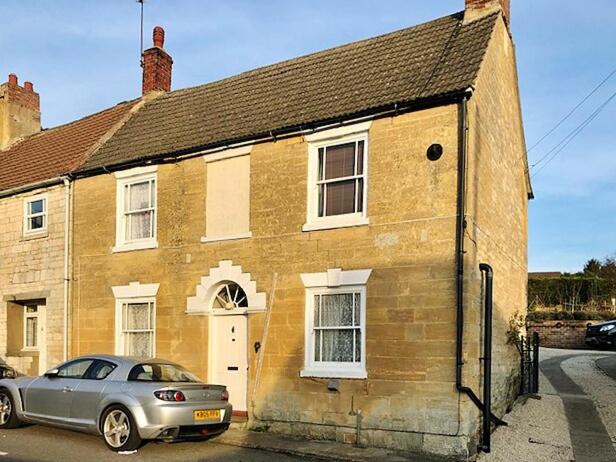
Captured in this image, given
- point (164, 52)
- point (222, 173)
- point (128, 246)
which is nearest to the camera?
point (222, 173)

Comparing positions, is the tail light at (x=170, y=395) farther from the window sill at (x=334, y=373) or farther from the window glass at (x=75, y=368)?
the window sill at (x=334, y=373)

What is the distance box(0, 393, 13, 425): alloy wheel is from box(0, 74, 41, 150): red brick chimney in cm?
1285

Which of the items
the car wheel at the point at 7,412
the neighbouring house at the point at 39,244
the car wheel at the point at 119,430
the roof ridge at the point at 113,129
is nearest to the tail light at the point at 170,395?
the car wheel at the point at 119,430

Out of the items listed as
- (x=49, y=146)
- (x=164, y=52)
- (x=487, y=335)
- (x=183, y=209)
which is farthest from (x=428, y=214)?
(x=49, y=146)

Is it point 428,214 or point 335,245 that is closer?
point 428,214

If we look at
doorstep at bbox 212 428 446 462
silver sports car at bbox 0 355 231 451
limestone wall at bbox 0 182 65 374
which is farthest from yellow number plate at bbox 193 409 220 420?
limestone wall at bbox 0 182 65 374

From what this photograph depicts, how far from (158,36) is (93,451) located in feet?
42.7

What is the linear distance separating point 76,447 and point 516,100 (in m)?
12.0

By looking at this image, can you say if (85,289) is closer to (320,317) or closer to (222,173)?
(222,173)

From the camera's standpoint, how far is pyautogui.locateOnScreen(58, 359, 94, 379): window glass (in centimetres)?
1063

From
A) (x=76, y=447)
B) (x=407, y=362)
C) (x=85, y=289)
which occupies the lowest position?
(x=76, y=447)

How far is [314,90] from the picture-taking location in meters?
13.5

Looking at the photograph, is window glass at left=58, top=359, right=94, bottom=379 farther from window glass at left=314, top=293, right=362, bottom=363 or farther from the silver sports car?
window glass at left=314, top=293, right=362, bottom=363

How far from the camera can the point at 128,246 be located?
1461cm
